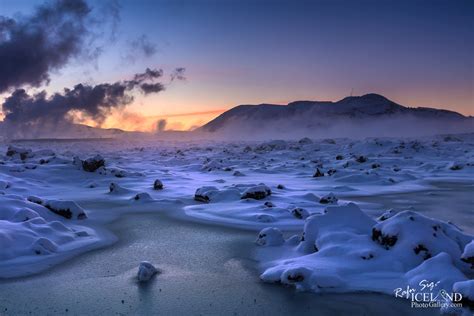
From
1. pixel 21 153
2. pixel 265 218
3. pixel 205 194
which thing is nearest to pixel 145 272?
pixel 265 218

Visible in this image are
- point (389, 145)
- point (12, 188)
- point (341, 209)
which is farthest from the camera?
point (389, 145)

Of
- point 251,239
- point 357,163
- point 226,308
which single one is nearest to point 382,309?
point 226,308

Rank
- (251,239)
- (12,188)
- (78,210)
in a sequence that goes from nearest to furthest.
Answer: (251,239) → (78,210) → (12,188)

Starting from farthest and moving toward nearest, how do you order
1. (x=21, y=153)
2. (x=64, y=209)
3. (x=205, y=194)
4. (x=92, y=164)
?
1. (x=21, y=153)
2. (x=92, y=164)
3. (x=205, y=194)
4. (x=64, y=209)

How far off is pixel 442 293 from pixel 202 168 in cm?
1838

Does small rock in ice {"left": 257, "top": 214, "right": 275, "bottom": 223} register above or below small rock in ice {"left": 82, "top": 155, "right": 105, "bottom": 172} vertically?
below

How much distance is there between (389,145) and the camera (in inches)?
1206

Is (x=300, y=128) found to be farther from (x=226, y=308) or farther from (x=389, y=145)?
(x=226, y=308)

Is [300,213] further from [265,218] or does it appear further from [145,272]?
[145,272]

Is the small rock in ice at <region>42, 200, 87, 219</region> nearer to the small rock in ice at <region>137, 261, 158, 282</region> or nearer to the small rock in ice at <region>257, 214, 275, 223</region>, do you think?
the small rock in ice at <region>257, 214, 275, 223</region>

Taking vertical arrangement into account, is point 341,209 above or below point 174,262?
above

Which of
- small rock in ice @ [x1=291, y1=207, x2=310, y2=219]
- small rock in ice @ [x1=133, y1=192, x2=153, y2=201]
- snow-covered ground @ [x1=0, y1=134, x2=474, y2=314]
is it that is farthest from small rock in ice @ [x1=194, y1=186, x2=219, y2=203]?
small rock in ice @ [x1=291, y1=207, x2=310, y2=219]

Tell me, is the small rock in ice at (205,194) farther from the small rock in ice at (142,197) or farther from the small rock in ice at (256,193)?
the small rock in ice at (142,197)

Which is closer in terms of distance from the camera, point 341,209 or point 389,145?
point 341,209
